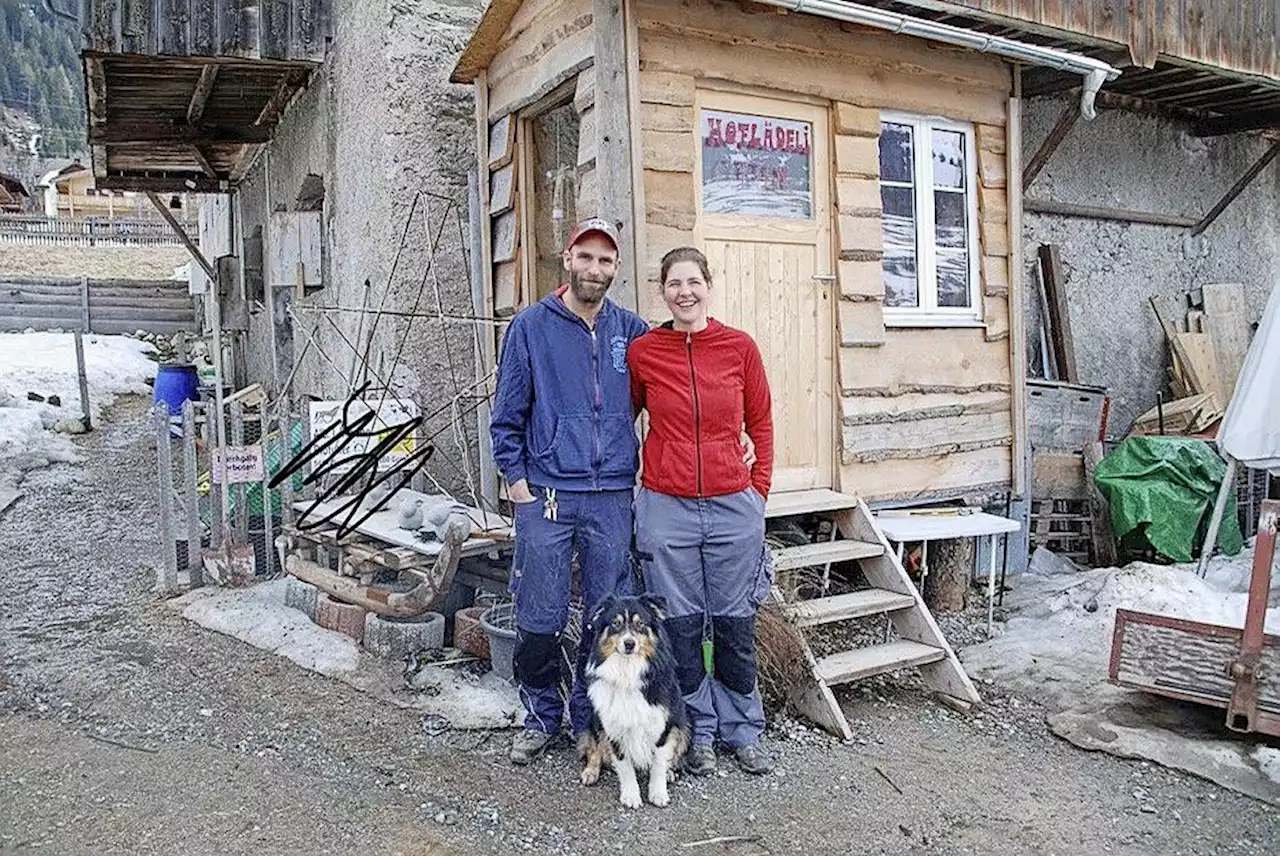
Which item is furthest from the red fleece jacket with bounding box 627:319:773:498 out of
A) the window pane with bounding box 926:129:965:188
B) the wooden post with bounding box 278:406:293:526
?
the wooden post with bounding box 278:406:293:526

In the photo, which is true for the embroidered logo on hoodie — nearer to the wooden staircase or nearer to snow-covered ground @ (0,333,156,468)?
the wooden staircase

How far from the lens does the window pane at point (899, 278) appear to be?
21.4ft

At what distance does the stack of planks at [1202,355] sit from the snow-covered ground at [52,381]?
1067 cm

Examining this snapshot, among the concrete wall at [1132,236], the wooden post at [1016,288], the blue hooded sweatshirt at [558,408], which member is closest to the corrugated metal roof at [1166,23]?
the wooden post at [1016,288]

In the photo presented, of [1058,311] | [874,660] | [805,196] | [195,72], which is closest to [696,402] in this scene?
[874,660]

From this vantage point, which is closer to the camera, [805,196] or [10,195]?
[805,196]

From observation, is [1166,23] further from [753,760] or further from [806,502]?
[753,760]

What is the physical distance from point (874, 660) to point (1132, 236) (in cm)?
577

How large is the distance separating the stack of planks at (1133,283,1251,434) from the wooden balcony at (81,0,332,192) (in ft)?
23.7

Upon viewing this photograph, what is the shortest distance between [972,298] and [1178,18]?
2.46 meters

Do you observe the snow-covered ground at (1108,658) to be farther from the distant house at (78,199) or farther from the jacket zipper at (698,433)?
the distant house at (78,199)

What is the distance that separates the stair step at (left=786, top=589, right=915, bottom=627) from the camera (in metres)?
5.01

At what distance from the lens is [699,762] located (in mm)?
4254

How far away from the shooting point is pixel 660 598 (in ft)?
13.6
